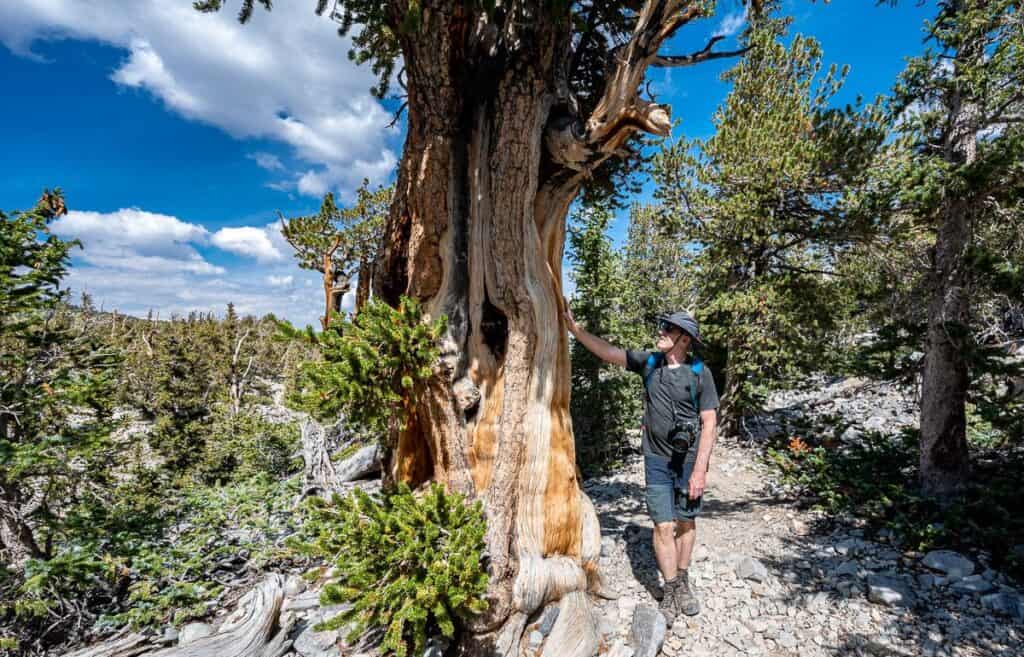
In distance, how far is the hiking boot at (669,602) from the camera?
3619 mm

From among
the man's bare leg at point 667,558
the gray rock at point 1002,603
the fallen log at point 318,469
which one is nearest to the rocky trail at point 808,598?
the gray rock at point 1002,603

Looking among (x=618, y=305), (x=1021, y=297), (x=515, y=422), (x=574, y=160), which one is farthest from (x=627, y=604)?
(x=618, y=305)

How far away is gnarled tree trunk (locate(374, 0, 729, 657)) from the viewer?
3.30m

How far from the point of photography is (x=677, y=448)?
12.5 feet

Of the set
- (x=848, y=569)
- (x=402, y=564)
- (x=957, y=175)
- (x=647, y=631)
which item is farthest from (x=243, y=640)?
(x=957, y=175)

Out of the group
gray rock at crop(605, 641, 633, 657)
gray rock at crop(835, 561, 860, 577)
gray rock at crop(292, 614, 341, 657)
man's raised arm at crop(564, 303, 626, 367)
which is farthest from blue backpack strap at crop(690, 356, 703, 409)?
gray rock at crop(292, 614, 341, 657)

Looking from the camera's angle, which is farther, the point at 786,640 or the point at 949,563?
the point at 949,563

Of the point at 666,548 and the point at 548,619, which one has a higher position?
the point at 666,548

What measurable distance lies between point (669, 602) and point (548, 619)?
117 centimetres

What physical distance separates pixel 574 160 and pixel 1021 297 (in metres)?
4.99

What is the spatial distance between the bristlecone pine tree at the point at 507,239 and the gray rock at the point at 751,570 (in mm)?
1537

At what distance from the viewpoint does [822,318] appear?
879cm

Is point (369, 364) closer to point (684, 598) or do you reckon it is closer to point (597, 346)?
point (597, 346)

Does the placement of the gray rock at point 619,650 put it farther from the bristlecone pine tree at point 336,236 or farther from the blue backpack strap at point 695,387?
the bristlecone pine tree at point 336,236
